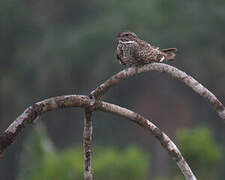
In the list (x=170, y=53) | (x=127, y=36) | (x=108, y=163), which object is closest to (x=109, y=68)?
(x=108, y=163)

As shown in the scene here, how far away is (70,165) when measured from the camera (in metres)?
15.8

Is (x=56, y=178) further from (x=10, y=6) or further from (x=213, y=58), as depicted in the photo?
(x=10, y=6)

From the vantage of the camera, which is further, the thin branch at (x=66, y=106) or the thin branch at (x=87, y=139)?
the thin branch at (x=87, y=139)

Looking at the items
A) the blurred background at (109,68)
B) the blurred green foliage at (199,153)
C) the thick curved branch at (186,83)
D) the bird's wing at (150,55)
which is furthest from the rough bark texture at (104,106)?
the blurred background at (109,68)

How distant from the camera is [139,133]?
31344 mm

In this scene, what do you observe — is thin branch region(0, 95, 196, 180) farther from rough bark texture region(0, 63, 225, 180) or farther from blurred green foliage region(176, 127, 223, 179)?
blurred green foliage region(176, 127, 223, 179)

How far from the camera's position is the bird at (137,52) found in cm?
606

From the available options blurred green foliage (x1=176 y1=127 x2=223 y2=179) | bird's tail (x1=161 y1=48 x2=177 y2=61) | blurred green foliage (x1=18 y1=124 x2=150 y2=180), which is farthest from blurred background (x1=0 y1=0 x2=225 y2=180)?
bird's tail (x1=161 y1=48 x2=177 y2=61)

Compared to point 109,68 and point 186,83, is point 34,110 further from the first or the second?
point 109,68

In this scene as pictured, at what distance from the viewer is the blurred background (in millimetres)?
28703

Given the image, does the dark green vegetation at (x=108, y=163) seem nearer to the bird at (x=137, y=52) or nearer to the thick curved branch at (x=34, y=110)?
the bird at (x=137, y=52)

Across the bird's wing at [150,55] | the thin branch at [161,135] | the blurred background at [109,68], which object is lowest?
the thin branch at [161,135]

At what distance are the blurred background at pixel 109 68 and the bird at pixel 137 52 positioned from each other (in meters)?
20.6

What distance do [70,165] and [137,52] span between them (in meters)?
9.67
